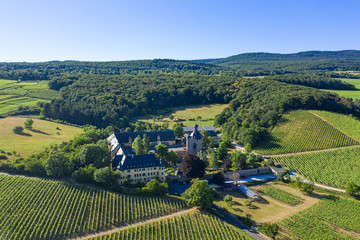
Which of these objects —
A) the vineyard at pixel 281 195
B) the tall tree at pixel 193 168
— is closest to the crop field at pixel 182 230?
the tall tree at pixel 193 168

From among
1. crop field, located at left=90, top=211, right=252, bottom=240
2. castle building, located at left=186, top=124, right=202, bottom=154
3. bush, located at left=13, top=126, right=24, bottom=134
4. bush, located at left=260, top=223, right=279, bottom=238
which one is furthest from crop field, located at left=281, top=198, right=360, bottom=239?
bush, located at left=13, top=126, right=24, bottom=134

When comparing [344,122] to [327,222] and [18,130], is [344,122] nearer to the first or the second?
[327,222]

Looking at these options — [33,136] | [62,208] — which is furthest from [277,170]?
[33,136]

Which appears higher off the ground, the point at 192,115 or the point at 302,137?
A: the point at 302,137

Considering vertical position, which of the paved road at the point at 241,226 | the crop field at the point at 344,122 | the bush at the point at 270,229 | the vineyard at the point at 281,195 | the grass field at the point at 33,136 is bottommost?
the paved road at the point at 241,226

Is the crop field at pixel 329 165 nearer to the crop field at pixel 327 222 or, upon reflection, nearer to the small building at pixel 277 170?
the small building at pixel 277 170
